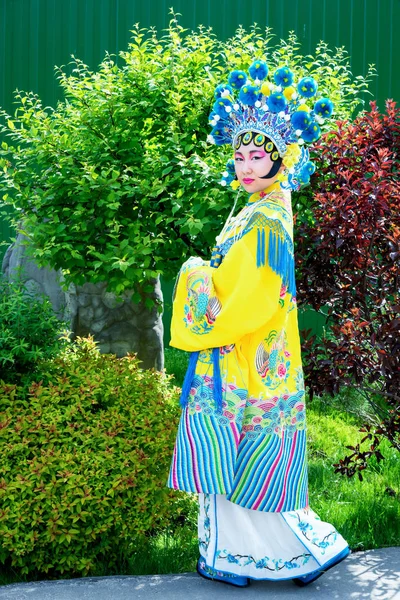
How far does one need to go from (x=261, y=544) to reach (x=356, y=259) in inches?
50.1

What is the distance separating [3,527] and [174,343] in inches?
37.2

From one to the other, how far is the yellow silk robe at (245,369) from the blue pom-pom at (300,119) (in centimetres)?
25

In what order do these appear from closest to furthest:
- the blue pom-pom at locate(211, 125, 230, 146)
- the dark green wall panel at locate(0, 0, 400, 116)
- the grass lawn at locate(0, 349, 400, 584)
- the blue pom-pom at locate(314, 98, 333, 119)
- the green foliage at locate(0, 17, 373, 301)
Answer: the blue pom-pom at locate(314, 98, 333, 119), the blue pom-pom at locate(211, 125, 230, 146), the grass lawn at locate(0, 349, 400, 584), the green foliage at locate(0, 17, 373, 301), the dark green wall panel at locate(0, 0, 400, 116)

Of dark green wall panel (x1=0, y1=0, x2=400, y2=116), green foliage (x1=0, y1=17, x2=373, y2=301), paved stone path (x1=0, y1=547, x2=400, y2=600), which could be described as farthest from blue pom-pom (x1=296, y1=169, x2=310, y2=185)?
dark green wall panel (x1=0, y1=0, x2=400, y2=116)

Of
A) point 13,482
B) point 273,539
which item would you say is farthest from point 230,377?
point 13,482

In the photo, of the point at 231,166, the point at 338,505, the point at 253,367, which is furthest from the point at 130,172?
the point at 338,505

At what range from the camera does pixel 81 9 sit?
25.3 feet

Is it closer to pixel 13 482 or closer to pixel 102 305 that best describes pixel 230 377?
pixel 13 482

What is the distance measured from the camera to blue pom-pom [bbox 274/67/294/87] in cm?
301

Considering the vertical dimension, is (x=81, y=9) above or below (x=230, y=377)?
above

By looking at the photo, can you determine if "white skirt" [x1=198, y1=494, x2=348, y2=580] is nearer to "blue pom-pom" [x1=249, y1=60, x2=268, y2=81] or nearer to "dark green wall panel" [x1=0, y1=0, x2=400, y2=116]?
"blue pom-pom" [x1=249, y1=60, x2=268, y2=81]

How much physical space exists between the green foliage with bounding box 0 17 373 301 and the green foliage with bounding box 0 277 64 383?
1.07 ft

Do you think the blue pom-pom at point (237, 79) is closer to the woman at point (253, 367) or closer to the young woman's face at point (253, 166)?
the woman at point (253, 367)

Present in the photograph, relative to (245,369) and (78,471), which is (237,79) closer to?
(245,369)
